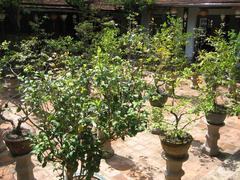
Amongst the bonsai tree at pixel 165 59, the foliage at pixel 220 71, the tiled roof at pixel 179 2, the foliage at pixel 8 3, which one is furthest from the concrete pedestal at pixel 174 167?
the foliage at pixel 8 3

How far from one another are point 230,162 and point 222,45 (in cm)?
225

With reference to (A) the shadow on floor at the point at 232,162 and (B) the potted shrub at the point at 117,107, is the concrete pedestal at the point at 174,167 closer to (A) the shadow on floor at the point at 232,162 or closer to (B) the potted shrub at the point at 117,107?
(A) the shadow on floor at the point at 232,162

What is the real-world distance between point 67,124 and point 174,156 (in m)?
2.07

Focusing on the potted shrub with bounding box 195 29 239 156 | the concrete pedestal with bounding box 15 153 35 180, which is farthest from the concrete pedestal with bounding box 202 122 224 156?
the concrete pedestal with bounding box 15 153 35 180

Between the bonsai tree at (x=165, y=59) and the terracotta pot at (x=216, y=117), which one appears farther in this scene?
the bonsai tree at (x=165, y=59)

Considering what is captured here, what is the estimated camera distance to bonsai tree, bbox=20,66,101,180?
2764mm

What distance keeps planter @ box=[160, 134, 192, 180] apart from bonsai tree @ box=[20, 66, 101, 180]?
1625mm

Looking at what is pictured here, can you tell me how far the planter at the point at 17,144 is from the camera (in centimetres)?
417

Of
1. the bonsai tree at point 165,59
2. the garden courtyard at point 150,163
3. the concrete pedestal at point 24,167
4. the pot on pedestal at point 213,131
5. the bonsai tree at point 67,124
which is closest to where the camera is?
the bonsai tree at point 67,124

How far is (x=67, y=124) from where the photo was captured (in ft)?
9.78

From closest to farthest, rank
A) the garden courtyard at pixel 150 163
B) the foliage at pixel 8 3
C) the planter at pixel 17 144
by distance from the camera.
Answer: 1. the planter at pixel 17 144
2. the garden courtyard at pixel 150 163
3. the foliage at pixel 8 3

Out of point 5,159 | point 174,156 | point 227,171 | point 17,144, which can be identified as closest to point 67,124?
point 17,144

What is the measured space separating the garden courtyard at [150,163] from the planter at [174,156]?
1.91ft

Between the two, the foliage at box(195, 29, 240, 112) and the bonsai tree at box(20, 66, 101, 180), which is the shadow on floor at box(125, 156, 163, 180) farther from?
the bonsai tree at box(20, 66, 101, 180)
